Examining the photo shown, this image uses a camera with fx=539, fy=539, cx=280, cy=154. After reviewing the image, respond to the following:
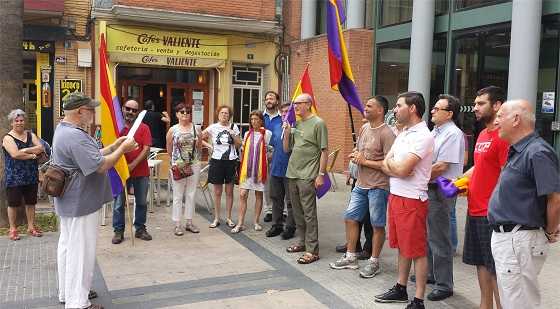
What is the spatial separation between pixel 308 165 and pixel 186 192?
85.6 inches

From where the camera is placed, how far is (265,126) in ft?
25.5

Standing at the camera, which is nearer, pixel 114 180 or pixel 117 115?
pixel 117 115

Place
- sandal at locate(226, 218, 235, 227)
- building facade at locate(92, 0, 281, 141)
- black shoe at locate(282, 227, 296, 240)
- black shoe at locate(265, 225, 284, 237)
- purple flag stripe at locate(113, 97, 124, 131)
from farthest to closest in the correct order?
1. building facade at locate(92, 0, 281, 141)
2. sandal at locate(226, 218, 235, 227)
3. black shoe at locate(265, 225, 284, 237)
4. black shoe at locate(282, 227, 296, 240)
5. purple flag stripe at locate(113, 97, 124, 131)

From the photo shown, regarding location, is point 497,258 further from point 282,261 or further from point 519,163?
point 282,261

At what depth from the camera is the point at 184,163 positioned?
23.8 ft

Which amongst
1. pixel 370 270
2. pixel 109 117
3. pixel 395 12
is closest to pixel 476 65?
pixel 395 12

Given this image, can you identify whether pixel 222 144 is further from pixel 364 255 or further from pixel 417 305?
pixel 417 305

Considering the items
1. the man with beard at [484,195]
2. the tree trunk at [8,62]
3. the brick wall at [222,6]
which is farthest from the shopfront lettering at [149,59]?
the man with beard at [484,195]

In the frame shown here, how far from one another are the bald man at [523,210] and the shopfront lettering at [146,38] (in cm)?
1224

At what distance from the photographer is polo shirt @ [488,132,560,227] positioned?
3.20 m

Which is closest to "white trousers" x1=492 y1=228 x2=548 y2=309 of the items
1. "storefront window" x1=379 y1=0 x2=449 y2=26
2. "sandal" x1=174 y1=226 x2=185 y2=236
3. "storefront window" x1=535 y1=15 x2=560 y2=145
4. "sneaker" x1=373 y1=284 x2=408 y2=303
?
"sneaker" x1=373 y1=284 x2=408 y2=303

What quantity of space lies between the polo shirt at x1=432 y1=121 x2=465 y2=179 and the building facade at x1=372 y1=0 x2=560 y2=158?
16.0 feet

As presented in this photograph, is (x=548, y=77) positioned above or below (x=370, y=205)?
above

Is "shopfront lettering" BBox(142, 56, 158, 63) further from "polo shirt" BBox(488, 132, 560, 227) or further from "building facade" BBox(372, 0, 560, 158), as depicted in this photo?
"polo shirt" BBox(488, 132, 560, 227)
